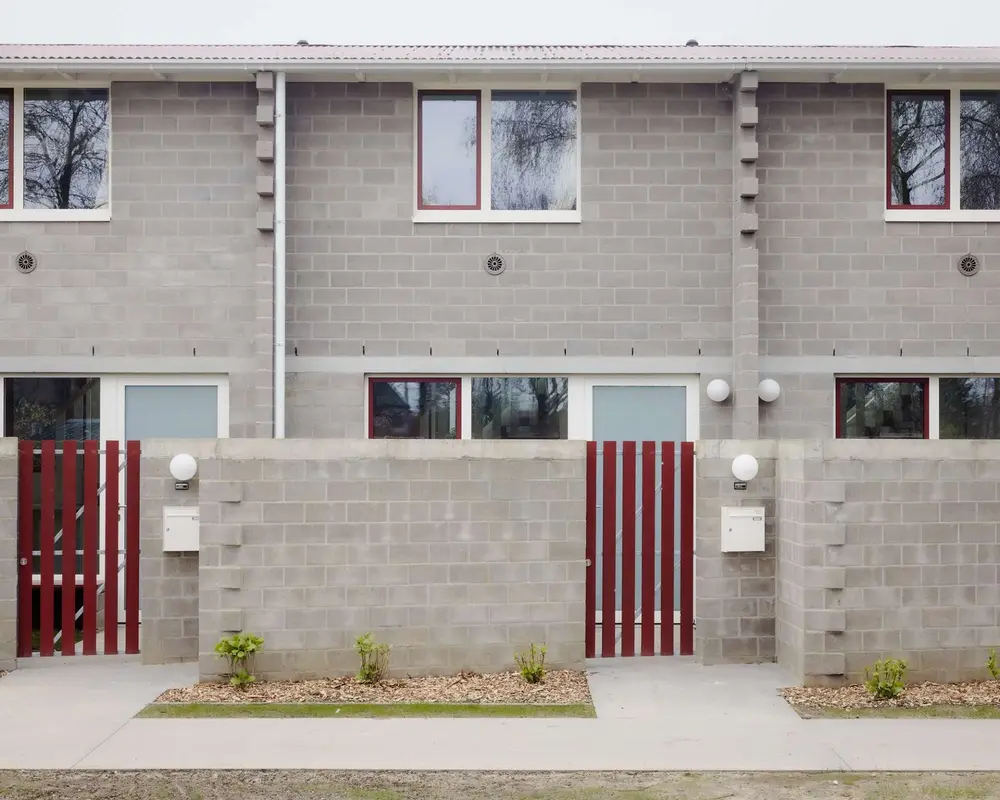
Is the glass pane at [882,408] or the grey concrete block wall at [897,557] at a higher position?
the glass pane at [882,408]

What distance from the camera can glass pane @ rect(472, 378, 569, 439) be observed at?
12477mm

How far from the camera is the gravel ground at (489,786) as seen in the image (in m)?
6.64

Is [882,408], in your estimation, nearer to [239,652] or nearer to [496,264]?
[496,264]

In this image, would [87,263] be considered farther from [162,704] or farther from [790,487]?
[790,487]

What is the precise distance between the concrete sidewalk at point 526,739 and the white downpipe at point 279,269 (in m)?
Result: 3.82

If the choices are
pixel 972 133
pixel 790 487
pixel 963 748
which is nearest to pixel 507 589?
pixel 790 487

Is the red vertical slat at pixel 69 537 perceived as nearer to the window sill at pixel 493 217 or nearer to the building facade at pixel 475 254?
the building facade at pixel 475 254

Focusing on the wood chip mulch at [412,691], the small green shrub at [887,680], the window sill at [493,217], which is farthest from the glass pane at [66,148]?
the small green shrub at [887,680]

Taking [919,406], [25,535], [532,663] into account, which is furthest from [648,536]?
[25,535]

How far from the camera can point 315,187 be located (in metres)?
12.4

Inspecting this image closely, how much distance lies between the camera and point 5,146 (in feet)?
41.2

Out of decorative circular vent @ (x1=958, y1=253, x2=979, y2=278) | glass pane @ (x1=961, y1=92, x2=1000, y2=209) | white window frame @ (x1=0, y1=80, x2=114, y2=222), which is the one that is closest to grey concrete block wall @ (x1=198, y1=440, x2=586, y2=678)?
white window frame @ (x1=0, y1=80, x2=114, y2=222)
